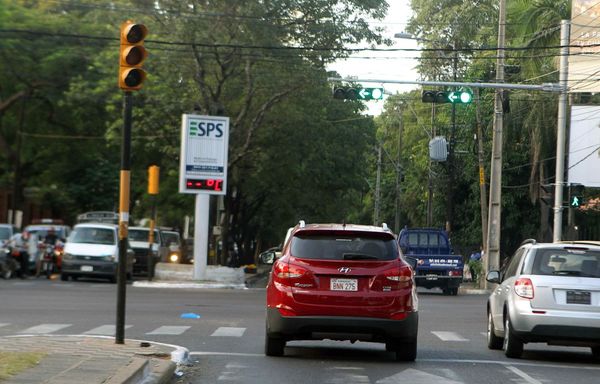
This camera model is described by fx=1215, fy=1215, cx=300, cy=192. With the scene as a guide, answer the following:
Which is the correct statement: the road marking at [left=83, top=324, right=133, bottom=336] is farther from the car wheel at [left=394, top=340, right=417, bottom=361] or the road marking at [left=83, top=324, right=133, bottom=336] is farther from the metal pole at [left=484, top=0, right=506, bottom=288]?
the metal pole at [left=484, top=0, right=506, bottom=288]

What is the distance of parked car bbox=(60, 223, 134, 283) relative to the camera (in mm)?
39750

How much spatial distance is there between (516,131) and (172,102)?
18.0 m

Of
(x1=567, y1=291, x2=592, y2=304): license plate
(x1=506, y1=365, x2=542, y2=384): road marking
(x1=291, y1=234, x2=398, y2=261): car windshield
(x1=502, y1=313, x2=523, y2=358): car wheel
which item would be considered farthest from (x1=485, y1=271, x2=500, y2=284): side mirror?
(x1=291, y1=234, x2=398, y2=261): car windshield

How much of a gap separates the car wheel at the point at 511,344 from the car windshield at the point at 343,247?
2277 millimetres

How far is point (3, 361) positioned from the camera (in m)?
12.6

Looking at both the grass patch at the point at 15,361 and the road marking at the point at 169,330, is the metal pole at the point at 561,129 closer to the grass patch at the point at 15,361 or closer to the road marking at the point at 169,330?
the road marking at the point at 169,330

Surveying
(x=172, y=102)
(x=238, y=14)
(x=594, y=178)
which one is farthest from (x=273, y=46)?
(x=594, y=178)

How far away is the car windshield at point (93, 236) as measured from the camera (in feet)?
134

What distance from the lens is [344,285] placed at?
49.1ft

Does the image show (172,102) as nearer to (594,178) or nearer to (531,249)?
(594,178)

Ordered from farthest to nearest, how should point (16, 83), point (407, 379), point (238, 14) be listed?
point (16, 83)
point (238, 14)
point (407, 379)

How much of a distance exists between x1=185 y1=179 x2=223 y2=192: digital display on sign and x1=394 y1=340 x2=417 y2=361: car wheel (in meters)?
25.4

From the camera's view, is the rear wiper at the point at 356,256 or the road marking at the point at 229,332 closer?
the rear wiper at the point at 356,256

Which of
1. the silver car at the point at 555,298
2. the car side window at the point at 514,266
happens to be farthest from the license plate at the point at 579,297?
the car side window at the point at 514,266
